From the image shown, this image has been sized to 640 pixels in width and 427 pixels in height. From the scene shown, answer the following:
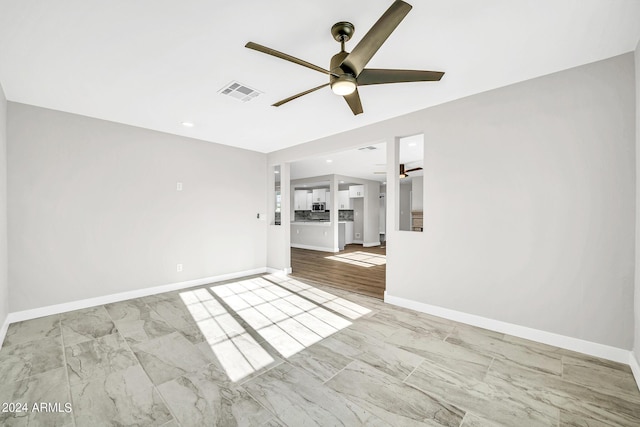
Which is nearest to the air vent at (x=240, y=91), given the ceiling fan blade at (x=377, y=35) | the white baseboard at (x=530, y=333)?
the ceiling fan blade at (x=377, y=35)

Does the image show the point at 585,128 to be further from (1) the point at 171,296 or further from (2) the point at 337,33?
(1) the point at 171,296

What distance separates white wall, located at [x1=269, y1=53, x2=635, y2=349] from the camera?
2256 millimetres

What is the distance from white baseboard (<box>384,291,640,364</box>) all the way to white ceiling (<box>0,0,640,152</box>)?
2.43 metres

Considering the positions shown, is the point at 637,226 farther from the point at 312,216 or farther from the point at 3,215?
the point at 312,216

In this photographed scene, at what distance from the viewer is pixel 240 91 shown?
9.30 ft

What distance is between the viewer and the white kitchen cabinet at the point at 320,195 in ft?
36.4

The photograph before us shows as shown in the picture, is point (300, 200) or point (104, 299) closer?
point (104, 299)

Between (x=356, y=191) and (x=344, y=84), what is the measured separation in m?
8.85

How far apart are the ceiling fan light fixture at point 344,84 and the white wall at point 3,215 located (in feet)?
11.3

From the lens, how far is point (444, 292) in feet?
Result: 10.5

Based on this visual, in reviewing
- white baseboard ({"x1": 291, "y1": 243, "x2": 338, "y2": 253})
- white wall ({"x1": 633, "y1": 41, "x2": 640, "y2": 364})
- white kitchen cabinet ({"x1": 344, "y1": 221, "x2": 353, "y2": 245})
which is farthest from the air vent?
white kitchen cabinet ({"x1": 344, "y1": 221, "x2": 353, "y2": 245})

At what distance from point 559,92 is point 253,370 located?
3616mm

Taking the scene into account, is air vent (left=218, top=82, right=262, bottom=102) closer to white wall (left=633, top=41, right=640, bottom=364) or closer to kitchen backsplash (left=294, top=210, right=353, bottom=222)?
white wall (left=633, top=41, right=640, bottom=364)

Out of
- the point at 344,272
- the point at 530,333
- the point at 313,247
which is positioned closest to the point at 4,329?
the point at 344,272
